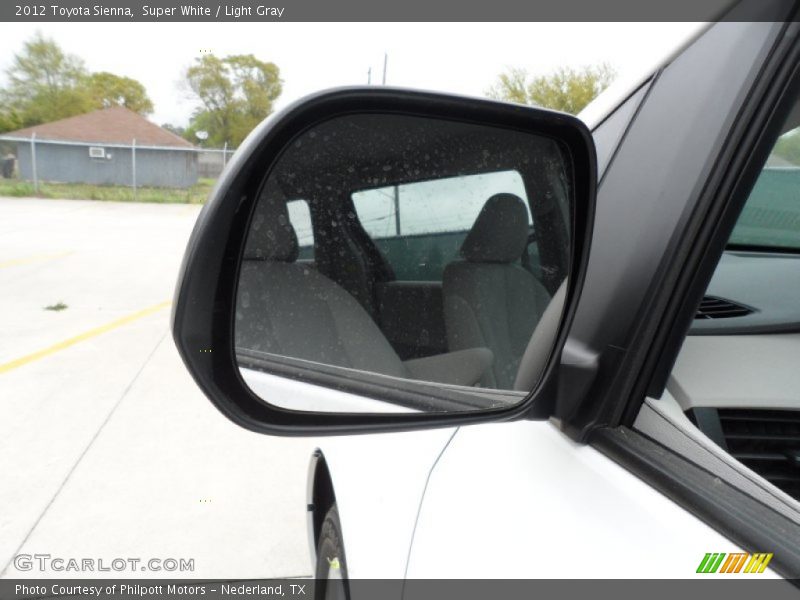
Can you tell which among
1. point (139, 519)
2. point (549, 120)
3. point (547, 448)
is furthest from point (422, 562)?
point (139, 519)

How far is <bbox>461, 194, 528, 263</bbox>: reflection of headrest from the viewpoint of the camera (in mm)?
1419

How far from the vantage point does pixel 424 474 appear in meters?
1.50

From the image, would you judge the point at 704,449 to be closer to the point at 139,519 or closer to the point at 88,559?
the point at 88,559

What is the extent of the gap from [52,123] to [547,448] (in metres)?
42.9

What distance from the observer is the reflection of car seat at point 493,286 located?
1402mm

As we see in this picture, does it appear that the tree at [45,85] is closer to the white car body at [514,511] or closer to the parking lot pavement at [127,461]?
the parking lot pavement at [127,461]

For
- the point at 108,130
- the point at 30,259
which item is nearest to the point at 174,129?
the point at 108,130

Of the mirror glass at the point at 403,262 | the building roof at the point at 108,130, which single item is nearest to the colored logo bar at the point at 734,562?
the mirror glass at the point at 403,262

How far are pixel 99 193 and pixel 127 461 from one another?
27.4 m

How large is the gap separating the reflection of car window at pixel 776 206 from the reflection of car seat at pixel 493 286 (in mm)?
477

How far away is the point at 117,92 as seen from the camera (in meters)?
43.2

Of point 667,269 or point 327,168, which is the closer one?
point 667,269

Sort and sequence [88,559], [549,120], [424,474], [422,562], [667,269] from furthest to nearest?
[88,559]
[424,474]
[422,562]
[549,120]
[667,269]

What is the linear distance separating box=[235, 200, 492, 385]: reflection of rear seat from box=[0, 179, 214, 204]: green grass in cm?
2719
